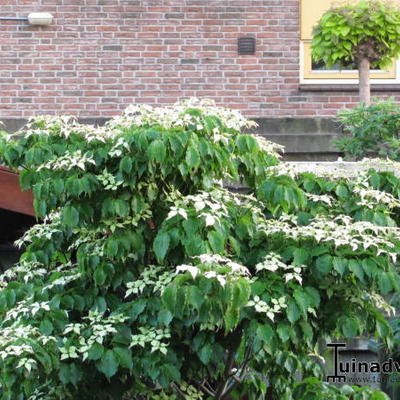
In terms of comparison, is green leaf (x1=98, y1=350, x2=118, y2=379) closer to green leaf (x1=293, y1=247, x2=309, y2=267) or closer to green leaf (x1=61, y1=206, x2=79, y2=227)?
green leaf (x1=61, y1=206, x2=79, y2=227)

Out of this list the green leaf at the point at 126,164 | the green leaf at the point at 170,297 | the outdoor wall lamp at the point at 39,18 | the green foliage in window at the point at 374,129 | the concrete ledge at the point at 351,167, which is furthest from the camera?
the outdoor wall lamp at the point at 39,18

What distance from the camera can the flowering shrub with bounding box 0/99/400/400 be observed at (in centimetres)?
643

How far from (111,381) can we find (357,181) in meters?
1.95

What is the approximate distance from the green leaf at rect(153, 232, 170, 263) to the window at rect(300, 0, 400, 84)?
19.1ft

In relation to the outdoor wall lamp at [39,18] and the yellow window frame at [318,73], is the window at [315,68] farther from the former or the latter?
the outdoor wall lamp at [39,18]

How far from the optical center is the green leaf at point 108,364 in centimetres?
647

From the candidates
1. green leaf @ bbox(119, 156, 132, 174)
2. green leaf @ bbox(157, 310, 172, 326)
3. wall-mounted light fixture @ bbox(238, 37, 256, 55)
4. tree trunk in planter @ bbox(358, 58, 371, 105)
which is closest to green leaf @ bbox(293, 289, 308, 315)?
green leaf @ bbox(157, 310, 172, 326)

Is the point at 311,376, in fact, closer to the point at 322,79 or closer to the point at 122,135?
the point at 122,135

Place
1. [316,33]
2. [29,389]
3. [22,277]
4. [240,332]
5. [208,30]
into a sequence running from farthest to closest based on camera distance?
1. [208,30]
2. [316,33]
3. [22,277]
4. [240,332]
5. [29,389]

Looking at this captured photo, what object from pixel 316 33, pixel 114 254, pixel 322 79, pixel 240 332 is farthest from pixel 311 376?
pixel 322 79

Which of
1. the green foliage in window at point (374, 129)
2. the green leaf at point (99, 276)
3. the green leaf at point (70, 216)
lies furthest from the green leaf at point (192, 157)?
the green foliage in window at point (374, 129)

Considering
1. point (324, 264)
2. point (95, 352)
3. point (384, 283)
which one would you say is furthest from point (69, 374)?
point (384, 283)

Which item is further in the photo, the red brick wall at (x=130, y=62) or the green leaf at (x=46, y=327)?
the red brick wall at (x=130, y=62)

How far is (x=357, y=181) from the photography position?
284 inches
